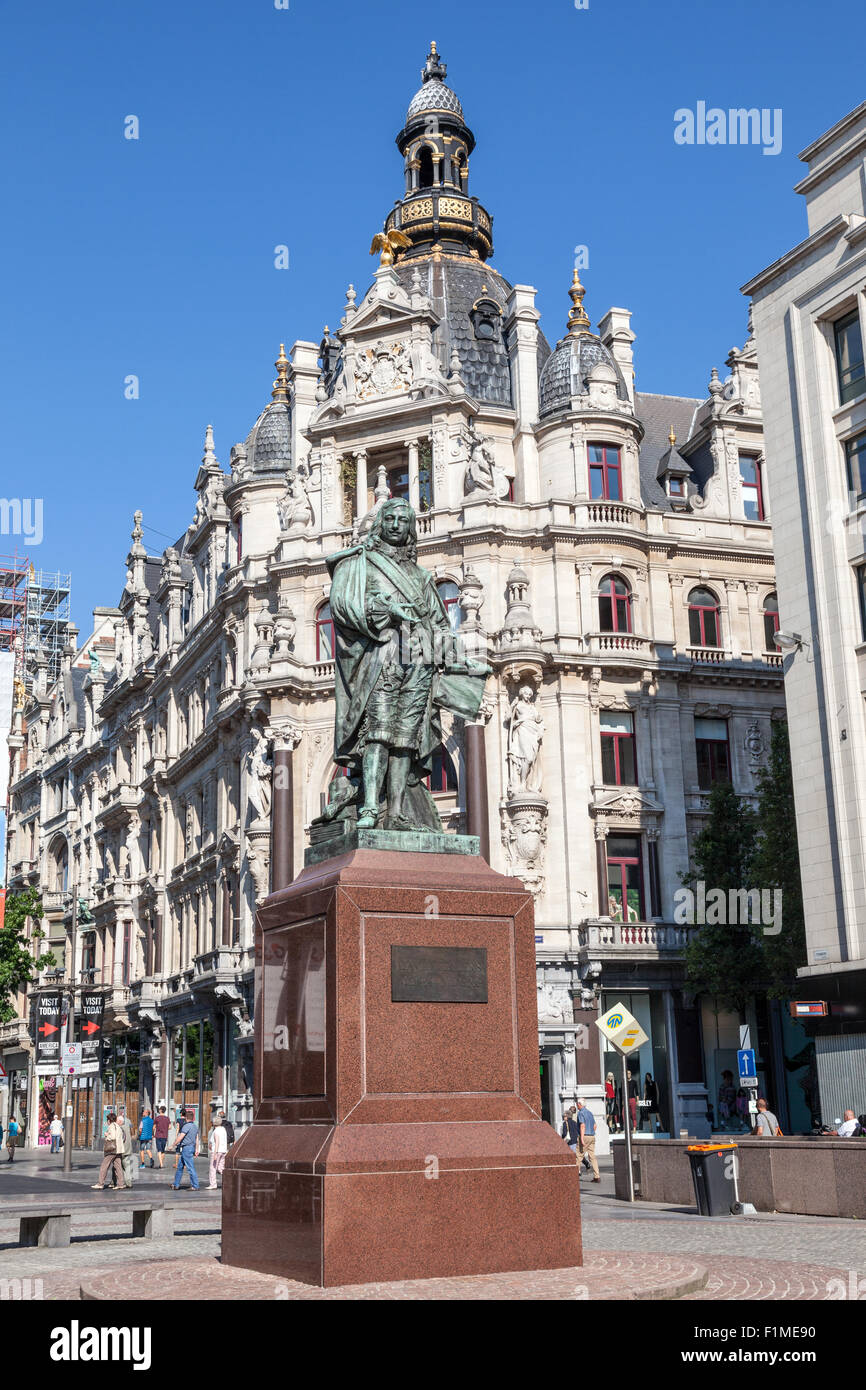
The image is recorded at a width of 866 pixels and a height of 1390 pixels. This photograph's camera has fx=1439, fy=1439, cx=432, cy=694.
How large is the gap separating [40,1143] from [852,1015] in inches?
2073

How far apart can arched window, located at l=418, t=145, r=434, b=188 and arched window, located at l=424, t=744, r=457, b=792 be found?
2416 cm

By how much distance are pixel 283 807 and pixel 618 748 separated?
9975mm

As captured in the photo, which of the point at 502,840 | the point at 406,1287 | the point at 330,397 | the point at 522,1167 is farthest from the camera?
the point at 330,397

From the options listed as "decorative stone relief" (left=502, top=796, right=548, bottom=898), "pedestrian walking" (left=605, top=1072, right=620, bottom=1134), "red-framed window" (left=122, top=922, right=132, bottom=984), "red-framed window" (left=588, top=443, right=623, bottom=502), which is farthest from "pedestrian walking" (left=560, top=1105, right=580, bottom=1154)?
"red-framed window" (left=122, top=922, right=132, bottom=984)

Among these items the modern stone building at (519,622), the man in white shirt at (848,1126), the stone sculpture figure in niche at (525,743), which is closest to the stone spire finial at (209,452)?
the modern stone building at (519,622)

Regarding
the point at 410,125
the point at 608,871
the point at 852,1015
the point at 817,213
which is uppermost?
the point at 410,125

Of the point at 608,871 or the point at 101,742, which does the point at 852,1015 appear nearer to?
the point at 608,871

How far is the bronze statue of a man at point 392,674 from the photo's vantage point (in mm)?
11852

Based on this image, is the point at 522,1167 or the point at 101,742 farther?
the point at 101,742

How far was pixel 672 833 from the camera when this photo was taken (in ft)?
137

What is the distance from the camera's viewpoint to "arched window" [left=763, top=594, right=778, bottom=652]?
4470cm

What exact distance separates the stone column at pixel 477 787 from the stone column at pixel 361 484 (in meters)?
8.42

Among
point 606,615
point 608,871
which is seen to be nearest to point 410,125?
point 606,615

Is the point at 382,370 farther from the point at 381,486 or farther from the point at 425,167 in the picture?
the point at 425,167
